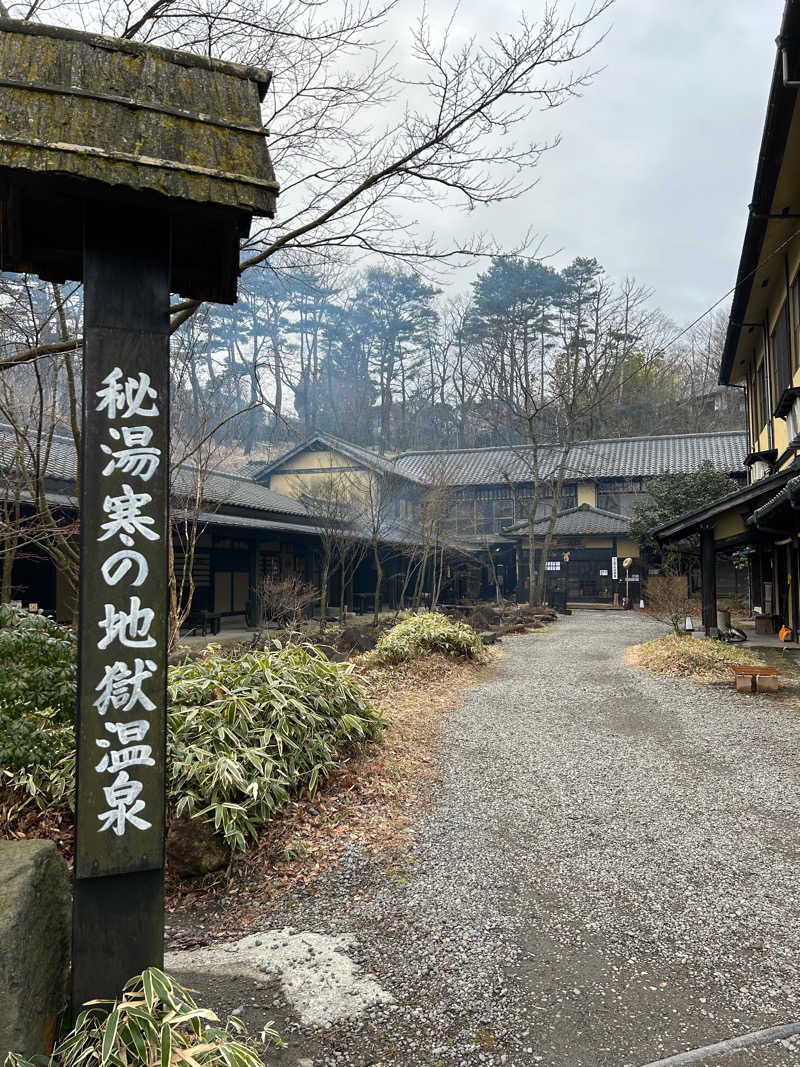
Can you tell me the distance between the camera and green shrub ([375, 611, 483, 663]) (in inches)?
420

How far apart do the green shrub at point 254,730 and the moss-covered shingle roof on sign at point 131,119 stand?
368 cm

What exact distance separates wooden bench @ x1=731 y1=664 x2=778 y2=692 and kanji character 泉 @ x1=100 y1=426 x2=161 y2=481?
8.77 metres

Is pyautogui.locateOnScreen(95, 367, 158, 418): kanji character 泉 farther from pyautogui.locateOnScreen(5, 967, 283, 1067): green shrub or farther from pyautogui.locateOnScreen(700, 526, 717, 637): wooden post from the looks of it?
pyautogui.locateOnScreen(700, 526, 717, 637): wooden post

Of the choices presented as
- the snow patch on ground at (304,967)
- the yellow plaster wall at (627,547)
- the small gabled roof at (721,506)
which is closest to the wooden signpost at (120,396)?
the snow patch on ground at (304,967)

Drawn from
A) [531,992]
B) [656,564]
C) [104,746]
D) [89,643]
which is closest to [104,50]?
[89,643]

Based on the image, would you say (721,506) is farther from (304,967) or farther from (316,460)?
(316,460)

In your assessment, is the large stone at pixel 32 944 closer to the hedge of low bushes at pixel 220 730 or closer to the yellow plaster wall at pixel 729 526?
the hedge of low bushes at pixel 220 730

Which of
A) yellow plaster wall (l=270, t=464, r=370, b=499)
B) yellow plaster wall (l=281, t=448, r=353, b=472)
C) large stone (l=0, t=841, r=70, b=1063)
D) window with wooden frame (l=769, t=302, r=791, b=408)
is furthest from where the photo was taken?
yellow plaster wall (l=281, t=448, r=353, b=472)

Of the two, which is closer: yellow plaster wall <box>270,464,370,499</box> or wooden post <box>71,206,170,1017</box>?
wooden post <box>71,206,170,1017</box>

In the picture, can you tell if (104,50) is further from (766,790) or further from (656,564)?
(656,564)

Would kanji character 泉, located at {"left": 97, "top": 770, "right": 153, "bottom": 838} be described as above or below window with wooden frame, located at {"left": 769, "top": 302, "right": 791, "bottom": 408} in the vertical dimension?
below

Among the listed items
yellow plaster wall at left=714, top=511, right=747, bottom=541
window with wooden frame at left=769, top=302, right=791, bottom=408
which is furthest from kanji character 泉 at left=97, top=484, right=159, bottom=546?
yellow plaster wall at left=714, top=511, right=747, bottom=541

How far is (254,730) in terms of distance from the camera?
17.3 feet

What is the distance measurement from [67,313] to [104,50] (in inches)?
191
